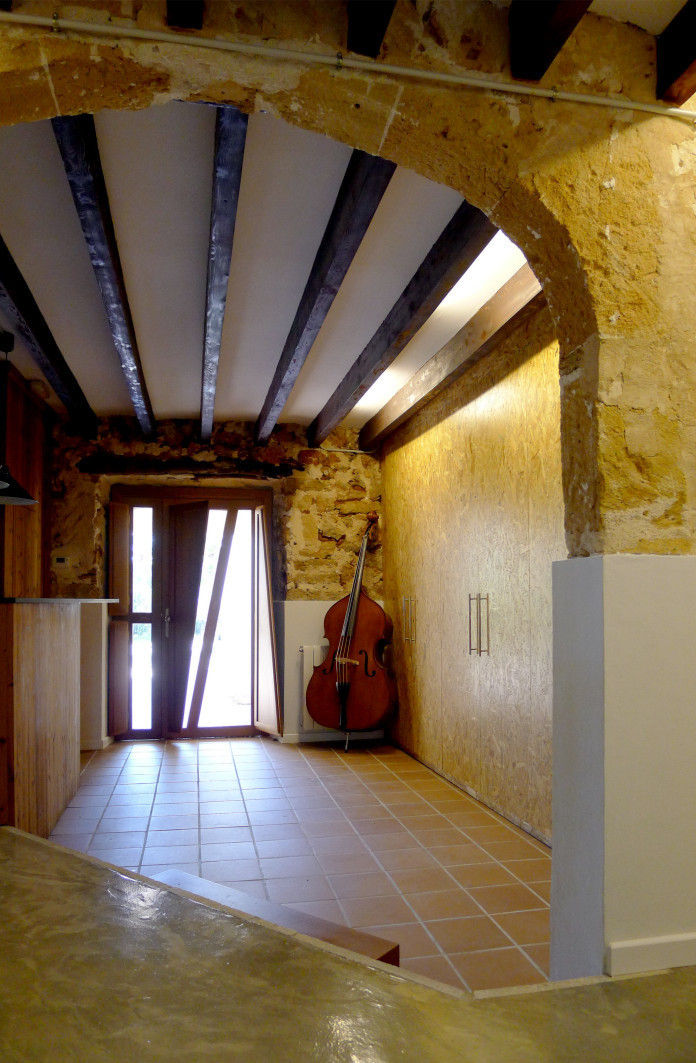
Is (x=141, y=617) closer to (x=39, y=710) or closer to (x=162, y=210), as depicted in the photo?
(x=39, y=710)

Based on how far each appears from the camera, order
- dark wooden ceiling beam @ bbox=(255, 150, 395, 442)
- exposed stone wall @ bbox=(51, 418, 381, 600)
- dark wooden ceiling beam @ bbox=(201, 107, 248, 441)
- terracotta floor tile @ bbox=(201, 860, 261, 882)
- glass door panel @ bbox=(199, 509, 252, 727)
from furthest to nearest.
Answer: glass door panel @ bbox=(199, 509, 252, 727)
exposed stone wall @ bbox=(51, 418, 381, 600)
terracotta floor tile @ bbox=(201, 860, 261, 882)
dark wooden ceiling beam @ bbox=(255, 150, 395, 442)
dark wooden ceiling beam @ bbox=(201, 107, 248, 441)

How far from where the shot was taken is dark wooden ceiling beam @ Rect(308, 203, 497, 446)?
2779mm

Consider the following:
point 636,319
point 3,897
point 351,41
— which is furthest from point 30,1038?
point 351,41

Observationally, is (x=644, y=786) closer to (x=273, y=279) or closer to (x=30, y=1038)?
(x=30, y=1038)

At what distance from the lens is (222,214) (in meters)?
2.67

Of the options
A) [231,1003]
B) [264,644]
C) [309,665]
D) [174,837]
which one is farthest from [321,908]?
[264,644]

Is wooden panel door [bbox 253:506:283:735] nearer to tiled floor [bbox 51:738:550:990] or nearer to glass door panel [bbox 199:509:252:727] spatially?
glass door panel [bbox 199:509:252:727]

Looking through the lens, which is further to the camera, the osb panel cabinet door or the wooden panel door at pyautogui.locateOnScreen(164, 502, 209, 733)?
the wooden panel door at pyautogui.locateOnScreen(164, 502, 209, 733)

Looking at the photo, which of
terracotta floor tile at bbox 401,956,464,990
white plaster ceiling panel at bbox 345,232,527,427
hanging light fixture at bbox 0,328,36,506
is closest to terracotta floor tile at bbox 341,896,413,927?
terracotta floor tile at bbox 401,956,464,990

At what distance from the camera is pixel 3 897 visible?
143cm

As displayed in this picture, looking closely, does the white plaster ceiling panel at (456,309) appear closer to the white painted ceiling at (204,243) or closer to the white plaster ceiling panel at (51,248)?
the white painted ceiling at (204,243)

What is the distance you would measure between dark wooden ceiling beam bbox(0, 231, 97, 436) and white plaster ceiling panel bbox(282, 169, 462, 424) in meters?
1.43

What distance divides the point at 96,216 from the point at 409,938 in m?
2.73

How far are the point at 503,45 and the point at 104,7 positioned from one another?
942 mm
